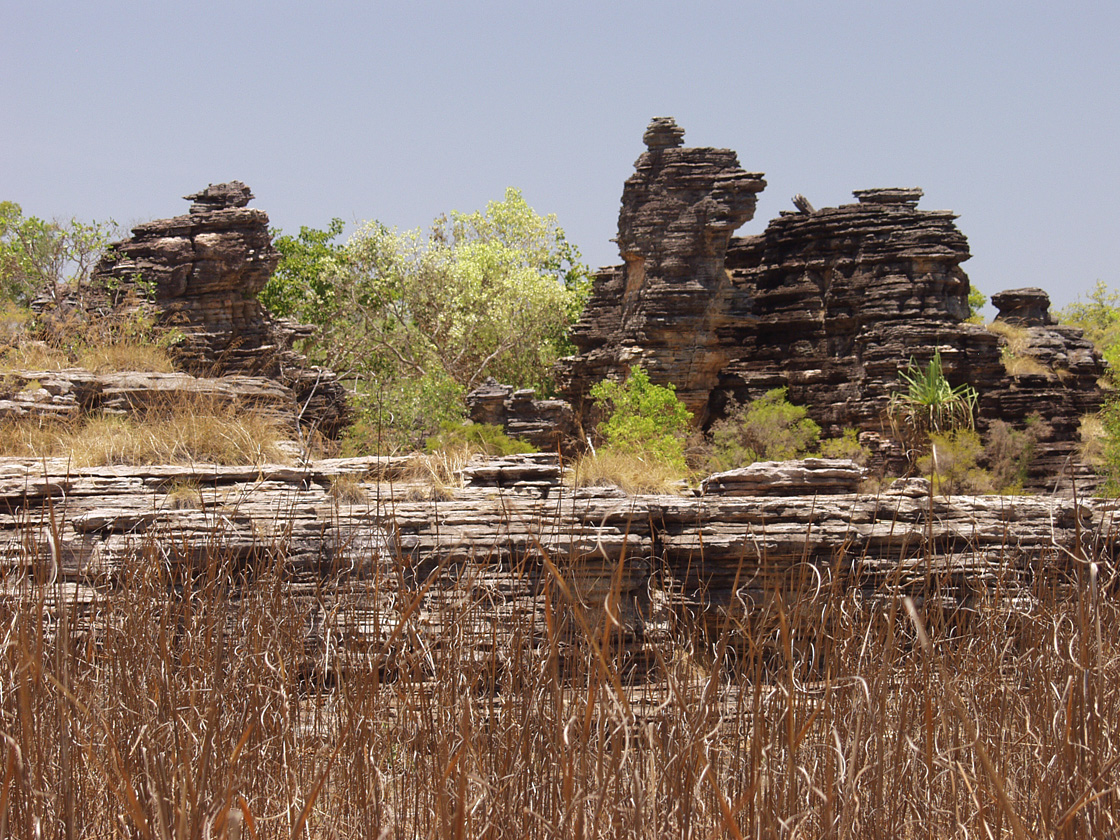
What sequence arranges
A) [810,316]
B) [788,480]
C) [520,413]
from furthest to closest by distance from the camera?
[810,316], [520,413], [788,480]

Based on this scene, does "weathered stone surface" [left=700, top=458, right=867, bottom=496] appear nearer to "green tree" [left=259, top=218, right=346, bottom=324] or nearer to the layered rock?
the layered rock

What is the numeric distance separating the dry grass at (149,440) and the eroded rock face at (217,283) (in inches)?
161

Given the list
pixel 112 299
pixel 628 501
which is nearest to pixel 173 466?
pixel 628 501

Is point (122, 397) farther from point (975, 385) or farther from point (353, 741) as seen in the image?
point (975, 385)

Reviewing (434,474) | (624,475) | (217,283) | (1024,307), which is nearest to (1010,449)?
(1024,307)

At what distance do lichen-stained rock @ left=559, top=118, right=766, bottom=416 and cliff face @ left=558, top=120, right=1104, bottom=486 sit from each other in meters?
0.03

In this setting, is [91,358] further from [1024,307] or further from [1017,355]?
[1024,307]

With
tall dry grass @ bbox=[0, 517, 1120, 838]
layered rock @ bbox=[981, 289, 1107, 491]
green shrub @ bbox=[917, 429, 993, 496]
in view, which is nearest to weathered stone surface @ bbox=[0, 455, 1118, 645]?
tall dry grass @ bbox=[0, 517, 1120, 838]

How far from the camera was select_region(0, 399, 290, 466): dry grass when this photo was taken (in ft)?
21.8

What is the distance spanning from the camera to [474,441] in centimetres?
998

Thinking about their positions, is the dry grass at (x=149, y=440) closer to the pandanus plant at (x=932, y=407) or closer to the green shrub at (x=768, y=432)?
the green shrub at (x=768, y=432)

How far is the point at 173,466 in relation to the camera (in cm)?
612

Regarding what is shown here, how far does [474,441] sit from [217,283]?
5.18m

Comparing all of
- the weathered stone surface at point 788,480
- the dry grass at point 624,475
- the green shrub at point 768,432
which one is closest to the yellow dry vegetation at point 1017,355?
the green shrub at point 768,432
